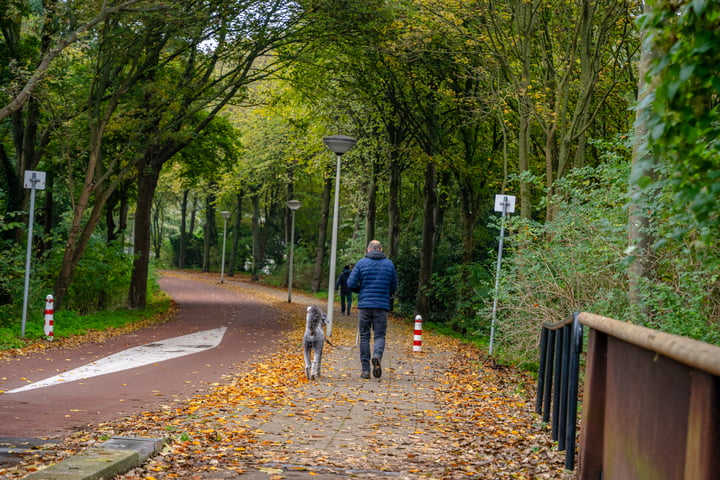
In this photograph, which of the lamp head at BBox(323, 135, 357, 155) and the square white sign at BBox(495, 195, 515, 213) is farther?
the lamp head at BBox(323, 135, 357, 155)

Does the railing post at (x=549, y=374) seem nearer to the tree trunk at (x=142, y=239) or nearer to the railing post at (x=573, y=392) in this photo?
the railing post at (x=573, y=392)

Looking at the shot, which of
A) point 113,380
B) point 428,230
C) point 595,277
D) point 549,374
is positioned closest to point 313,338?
point 113,380

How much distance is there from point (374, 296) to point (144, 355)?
220 inches

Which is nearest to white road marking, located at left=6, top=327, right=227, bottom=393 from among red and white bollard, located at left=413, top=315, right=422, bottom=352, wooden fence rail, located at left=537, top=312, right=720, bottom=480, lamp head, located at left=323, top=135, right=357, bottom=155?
red and white bollard, located at left=413, top=315, right=422, bottom=352

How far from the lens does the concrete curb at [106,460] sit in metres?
4.55

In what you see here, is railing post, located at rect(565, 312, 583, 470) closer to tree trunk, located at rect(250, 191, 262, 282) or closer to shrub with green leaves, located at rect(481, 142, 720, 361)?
shrub with green leaves, located at rect(481, 142, 720, 361)

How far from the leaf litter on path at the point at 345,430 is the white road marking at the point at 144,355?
217 centimetres

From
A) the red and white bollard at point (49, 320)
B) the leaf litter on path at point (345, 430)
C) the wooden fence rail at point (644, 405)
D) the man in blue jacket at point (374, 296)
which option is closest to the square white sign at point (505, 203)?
the leaf litter on path at point (345, 430)

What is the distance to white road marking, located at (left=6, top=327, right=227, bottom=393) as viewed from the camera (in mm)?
11281

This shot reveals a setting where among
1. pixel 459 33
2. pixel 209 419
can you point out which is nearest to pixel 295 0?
pixel 459 33

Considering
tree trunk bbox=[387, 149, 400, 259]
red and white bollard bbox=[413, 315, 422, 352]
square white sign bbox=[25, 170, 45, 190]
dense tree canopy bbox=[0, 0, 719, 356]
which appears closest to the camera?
dense tree canopy bbox=[0, 0, 719, 356]

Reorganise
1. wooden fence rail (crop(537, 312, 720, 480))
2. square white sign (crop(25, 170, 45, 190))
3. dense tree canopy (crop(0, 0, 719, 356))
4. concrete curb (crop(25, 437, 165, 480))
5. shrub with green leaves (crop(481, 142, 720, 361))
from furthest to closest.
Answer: square white sign (crop(25, 170, 45, 190))
dense tree canopy (crop(0, 0, 719, 356))
shrub with green leaves (crop(481, 142, 720, 361))
concrete curb (crop(25, 437, 165, 480))
wooden fence rail (crop(537, 312, 720, 480))

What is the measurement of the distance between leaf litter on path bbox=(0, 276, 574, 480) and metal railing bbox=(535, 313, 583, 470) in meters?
0.18

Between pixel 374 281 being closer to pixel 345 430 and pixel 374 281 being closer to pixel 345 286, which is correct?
pixel 345 430
